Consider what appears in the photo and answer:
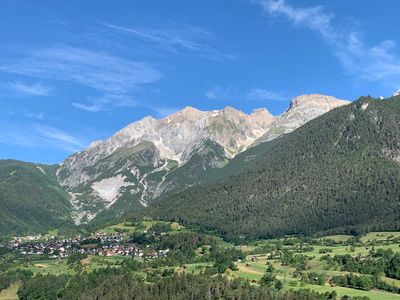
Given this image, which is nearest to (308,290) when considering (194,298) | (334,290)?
(334,290)

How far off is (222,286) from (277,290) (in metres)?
18.2

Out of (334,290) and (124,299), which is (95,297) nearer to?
(124,299)

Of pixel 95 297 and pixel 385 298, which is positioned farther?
pixel 95 297

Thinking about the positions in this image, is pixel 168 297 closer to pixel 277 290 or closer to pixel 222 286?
pixel 222 286

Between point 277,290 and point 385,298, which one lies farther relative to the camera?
point 277,290

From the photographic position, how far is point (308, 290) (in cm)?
19125

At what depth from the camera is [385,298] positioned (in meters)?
186

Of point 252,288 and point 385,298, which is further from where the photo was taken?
point 252,288

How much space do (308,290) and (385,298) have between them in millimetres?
23585

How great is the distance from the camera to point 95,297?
654ft

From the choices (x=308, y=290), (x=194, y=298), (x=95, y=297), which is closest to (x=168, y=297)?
(x=194, y=298)

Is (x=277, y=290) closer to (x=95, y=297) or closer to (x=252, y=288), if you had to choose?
(x=252, y=288)

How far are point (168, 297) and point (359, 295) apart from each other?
60.8 metres

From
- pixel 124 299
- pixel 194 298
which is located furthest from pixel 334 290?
pixel 124 299
